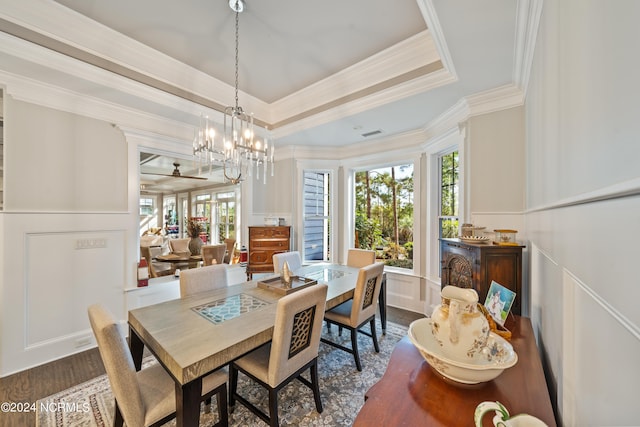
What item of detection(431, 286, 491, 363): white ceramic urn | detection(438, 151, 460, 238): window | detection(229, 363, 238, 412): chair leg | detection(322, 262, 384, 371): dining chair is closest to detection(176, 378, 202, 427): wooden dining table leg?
detection(229, 363, 238, 412): chair leg

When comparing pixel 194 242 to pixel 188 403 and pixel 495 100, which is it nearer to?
pixel 188 403

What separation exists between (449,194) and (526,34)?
195cm

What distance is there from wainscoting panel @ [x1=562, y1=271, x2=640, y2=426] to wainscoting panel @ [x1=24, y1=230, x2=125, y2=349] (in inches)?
146

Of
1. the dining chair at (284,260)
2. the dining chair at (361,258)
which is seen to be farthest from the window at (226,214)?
the dining chair at (361,258)

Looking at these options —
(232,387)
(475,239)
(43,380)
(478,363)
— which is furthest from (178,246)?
(478,363)

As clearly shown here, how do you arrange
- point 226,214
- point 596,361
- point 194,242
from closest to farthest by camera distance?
1. point 596,361
2. point 194,242
3. point 226,214

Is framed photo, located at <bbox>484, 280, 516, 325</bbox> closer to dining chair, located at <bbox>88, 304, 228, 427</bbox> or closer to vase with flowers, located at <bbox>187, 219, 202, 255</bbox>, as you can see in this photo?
dining chair, located at <bbox>88, 304, 228, 427</bbox>

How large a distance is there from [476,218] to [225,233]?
6762mm

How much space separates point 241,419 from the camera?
5.60ft

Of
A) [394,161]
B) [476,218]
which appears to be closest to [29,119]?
[394,161]

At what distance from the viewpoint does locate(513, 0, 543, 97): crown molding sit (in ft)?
4.61

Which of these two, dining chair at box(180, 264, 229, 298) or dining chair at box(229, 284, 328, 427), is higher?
dining chair at box(180, 264, 229, 298)

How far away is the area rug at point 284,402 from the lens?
1.69m

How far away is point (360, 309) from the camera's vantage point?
2258mm
